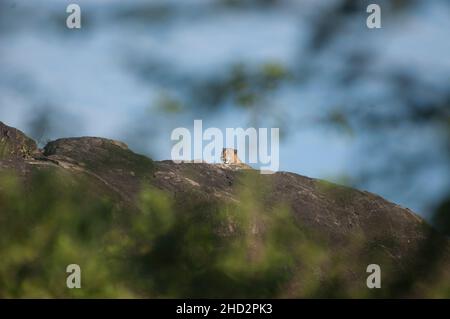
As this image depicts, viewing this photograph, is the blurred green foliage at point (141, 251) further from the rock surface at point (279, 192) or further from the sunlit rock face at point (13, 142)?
the sunlit rock face at point (13, 142)

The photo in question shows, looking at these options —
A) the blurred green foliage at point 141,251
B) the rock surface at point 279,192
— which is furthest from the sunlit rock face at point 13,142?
the blurred green foliage at point 141,251

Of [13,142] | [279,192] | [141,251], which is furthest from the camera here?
[13,142]

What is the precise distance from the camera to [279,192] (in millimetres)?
7359

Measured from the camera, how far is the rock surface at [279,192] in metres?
6.23

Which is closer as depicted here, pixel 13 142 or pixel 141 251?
pixel 141 251

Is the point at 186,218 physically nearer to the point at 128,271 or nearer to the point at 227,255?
the point at 227,255

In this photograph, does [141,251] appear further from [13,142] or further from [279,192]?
[13,142]

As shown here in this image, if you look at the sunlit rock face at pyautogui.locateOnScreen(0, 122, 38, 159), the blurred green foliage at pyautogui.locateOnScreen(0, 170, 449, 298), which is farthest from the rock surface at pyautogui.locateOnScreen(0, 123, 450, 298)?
the sunlit rock face at pyautogui.locateOnScreen(0, 122, 38, 159)

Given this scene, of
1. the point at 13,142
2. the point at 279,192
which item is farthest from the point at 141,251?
the point at 13,142

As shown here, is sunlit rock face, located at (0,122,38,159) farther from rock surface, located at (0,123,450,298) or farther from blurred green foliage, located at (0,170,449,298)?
blurred green foliage, located at (0,170,449,298)

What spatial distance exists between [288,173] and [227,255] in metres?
2.41

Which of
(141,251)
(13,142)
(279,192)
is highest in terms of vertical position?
(13,142)

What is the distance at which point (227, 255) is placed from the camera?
5.71 meters

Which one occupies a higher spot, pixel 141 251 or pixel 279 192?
pixel 279 192
